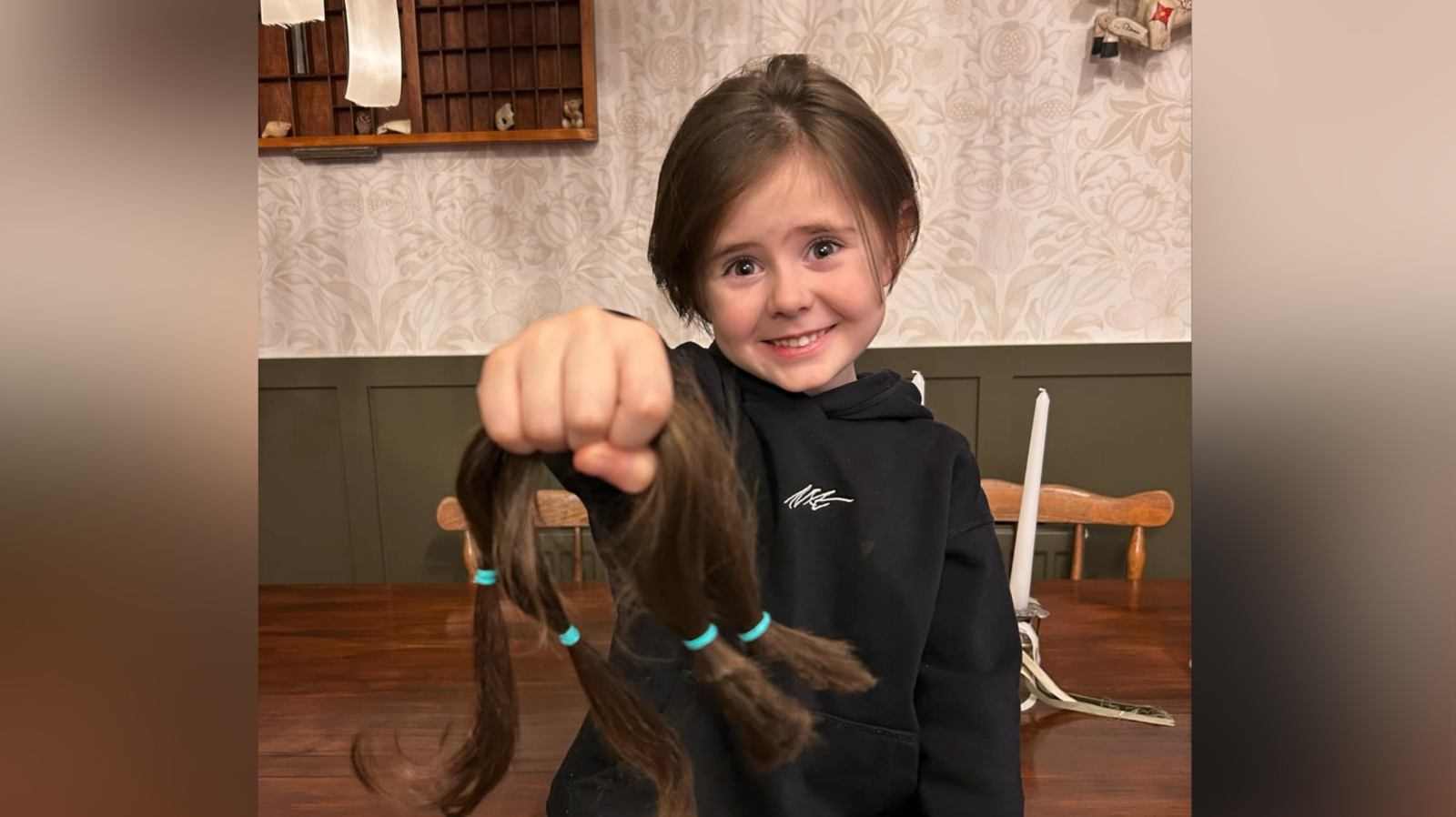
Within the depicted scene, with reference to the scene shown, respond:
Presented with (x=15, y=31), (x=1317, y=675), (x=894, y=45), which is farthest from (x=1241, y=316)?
(x=894, y=45)

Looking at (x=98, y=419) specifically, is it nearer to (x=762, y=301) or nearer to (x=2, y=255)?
(x=2, y=255)

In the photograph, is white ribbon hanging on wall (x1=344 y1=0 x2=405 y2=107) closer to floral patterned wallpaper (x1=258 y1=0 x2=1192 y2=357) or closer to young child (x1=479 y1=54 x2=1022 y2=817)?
young child (x1=479 y1=54 x2=1022 y2=817)

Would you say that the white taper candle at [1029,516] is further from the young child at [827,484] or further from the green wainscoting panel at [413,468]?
the green wainscoting panel at [413,468]

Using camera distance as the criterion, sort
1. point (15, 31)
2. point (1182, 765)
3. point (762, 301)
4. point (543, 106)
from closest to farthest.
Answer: point (15, 31)
point (762, 301)
point (1182, 765)
point (543, 106)

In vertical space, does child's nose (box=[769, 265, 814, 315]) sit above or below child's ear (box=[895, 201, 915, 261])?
below

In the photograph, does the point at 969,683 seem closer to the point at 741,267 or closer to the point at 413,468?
the point at 741,267

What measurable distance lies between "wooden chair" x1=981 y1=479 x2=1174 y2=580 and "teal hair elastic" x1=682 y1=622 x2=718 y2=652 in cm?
52

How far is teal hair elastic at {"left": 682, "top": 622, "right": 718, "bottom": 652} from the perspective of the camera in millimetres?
192

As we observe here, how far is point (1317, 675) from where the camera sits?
16 cm

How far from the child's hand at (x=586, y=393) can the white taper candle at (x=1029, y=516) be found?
270 millimetres

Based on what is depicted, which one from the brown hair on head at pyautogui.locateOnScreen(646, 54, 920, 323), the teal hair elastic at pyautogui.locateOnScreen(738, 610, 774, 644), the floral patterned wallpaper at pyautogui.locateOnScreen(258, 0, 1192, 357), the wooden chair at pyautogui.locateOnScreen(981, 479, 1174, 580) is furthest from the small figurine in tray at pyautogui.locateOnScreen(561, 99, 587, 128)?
the wooden chair at pyautogui.locateOnScreen(981, 479, 1174, 580)

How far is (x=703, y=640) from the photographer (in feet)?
0.63

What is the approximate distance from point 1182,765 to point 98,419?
0.38 meters

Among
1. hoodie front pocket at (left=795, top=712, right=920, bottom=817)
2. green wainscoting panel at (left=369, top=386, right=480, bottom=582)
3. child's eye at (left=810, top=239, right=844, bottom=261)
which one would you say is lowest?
hoodie front pocket at (left=795, top=712, right=920, bottom=817)
